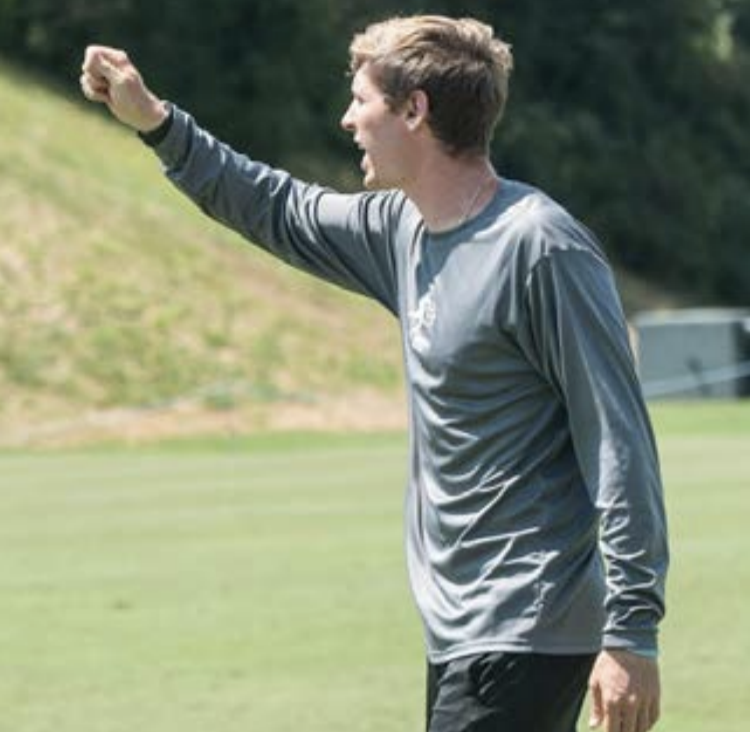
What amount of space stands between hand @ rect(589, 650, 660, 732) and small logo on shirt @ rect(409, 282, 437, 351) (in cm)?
76

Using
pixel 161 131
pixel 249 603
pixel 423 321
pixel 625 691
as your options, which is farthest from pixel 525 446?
pixel 249 603

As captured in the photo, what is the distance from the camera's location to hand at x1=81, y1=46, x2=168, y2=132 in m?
6.08

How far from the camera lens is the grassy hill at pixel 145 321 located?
3869 centimetres

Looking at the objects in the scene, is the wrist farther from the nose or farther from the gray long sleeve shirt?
the gray long sleeve shirt

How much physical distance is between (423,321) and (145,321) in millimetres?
37943

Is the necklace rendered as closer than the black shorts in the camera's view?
No

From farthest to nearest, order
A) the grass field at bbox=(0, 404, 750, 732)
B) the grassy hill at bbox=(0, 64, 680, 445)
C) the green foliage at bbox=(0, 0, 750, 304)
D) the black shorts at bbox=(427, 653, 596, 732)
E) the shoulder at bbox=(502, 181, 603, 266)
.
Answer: the green foliage at bbox=(0, 0, 750, 304), the grassy hill at bbox=(0, 64, 680, 445), the grass field at bbox=(0, 404, 750, 732), the black shorts at bbox=(427, 653, 596, 732), the shoulder at bbox=(502, 181, 603, 266)

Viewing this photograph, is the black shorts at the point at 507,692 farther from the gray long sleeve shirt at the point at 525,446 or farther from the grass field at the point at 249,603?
the grass field at the point at 249,603

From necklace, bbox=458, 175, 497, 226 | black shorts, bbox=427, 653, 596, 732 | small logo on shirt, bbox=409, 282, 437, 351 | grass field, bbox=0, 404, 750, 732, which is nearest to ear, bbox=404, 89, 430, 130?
necklace, bbox=458, 175, 497, 226

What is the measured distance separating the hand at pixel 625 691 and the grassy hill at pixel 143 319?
31160 mm

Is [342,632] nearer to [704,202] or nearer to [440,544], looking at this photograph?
[440,544]

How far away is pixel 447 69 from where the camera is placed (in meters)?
5.48

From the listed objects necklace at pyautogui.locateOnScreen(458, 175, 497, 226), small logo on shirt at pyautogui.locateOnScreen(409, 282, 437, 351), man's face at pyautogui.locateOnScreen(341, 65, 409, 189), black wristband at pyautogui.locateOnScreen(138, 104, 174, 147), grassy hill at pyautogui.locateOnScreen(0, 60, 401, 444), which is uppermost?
grassy hill at pyautogui.locateOnScreen(0, 60, 401, 444)

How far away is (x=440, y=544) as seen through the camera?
18.4 feet
